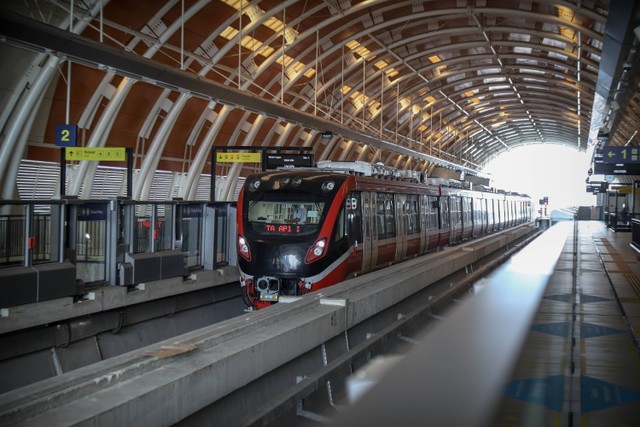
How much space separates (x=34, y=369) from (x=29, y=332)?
1.72 ft

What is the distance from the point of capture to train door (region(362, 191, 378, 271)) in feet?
48.9

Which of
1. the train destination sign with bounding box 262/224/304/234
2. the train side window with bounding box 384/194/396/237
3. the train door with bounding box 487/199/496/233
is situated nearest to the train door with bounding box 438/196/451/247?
the train side window with bounding box 384/194/396/237

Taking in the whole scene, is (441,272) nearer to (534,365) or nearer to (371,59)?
(534,365)

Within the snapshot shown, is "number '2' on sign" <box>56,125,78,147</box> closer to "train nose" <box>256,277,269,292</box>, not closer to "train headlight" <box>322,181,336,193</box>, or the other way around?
"train nose" <box>256,277,269,292</box>

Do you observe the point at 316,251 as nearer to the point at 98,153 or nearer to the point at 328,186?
the point at 328,186

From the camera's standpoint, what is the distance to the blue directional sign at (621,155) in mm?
28422

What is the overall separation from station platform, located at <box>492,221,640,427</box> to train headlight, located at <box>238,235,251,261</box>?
5.52 metres

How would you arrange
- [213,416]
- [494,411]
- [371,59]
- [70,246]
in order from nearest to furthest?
[213,416], [494,411], [70,246], [371,59]

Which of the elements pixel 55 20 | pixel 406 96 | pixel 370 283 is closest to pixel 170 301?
pixel 370 283

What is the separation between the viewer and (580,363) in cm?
882

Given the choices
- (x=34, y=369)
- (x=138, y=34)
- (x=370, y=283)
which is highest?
(x=138, y=34)

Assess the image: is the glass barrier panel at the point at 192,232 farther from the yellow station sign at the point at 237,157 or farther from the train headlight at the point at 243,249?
the yellow station sign at the point at 237,157

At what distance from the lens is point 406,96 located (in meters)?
48.8

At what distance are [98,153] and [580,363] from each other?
12581mm
